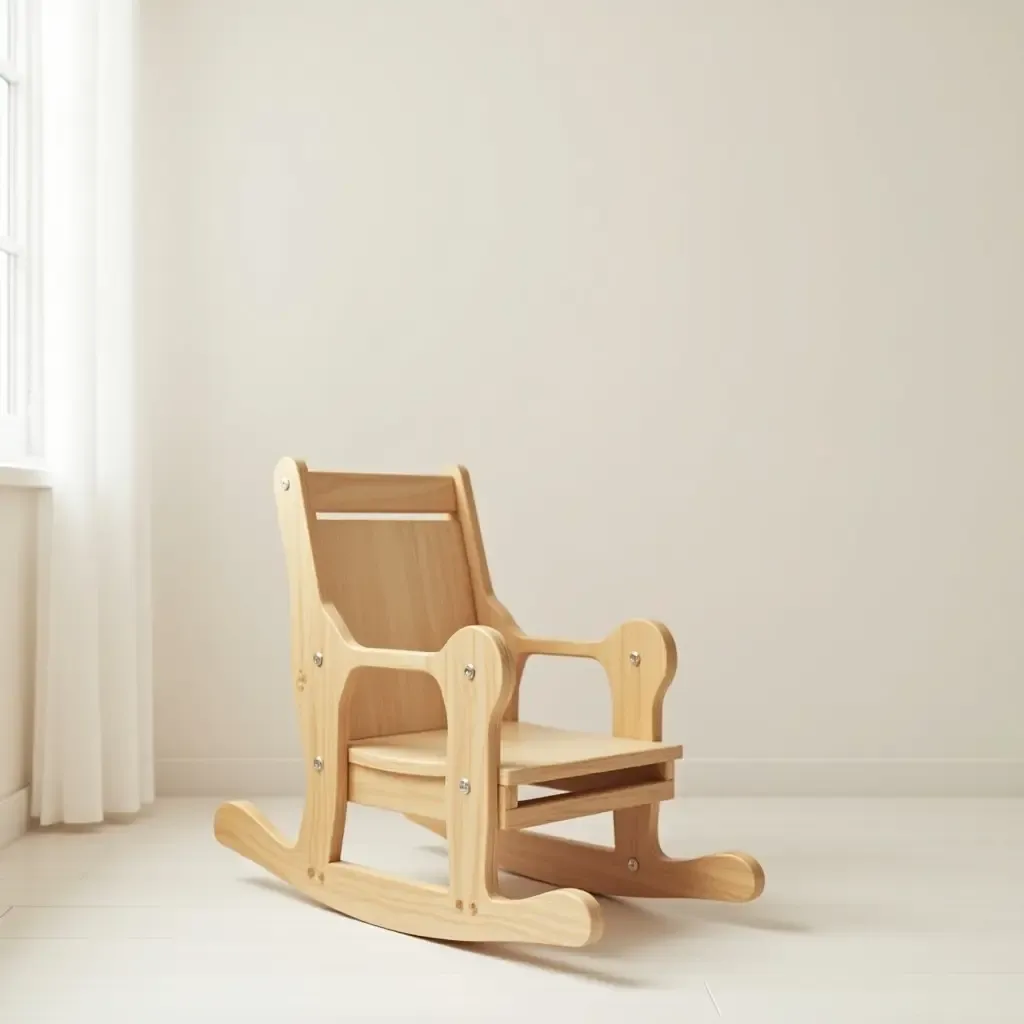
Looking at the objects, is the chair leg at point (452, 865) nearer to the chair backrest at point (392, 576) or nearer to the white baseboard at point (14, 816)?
the chair backrest at point (392, 576)

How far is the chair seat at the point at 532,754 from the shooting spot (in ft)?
6.19

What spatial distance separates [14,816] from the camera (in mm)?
2617

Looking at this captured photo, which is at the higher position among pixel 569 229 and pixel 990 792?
pixel 569 229

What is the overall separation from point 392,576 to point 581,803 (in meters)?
0.59

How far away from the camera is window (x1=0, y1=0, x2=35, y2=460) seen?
274 cm

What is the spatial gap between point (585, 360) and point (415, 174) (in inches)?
23.7

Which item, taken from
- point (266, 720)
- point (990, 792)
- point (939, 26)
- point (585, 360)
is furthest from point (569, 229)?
point (990, 792)

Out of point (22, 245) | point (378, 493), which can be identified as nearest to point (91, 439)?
point (22, 245)

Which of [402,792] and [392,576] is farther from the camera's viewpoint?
[392,576]

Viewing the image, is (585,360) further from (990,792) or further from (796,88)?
(990,792)

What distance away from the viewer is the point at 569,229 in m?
3.14

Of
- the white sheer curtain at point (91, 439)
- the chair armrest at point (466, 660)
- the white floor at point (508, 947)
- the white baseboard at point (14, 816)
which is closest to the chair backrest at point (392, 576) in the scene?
the chair armrest at point (466, 660)

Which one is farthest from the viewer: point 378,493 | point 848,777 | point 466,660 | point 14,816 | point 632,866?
point 848,777

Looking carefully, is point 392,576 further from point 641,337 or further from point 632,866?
point 641,337
